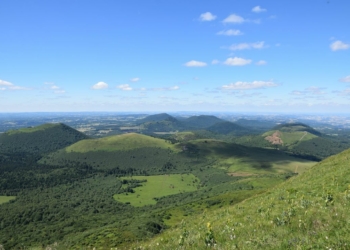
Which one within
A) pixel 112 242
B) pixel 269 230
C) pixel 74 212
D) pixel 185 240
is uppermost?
pixel 269 230

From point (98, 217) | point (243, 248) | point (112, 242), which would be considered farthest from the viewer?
point (98, 217)

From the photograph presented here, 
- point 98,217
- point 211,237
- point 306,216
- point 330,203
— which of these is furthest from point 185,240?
point 98,217

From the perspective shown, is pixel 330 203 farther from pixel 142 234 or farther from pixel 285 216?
pixel 142 234

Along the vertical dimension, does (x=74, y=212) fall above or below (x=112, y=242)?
below

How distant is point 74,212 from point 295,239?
682 feet

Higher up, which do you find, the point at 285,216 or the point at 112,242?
the point at 285,216

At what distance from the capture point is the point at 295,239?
1053 centimetres

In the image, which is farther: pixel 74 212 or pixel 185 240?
pixel 74 212

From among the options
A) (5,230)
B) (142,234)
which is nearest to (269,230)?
(142,234)

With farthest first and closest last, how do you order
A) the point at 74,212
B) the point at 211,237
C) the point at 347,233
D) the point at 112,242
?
the point at 74,212 → the point at 112,242 → the point at 211,237 → the point at 347,233

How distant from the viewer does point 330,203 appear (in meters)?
15.0

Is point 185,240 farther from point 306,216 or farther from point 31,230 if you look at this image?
point 31,230

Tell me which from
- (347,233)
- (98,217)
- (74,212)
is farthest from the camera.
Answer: (74,212)

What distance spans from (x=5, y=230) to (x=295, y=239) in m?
193
